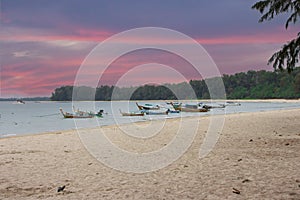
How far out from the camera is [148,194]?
14.5 ft

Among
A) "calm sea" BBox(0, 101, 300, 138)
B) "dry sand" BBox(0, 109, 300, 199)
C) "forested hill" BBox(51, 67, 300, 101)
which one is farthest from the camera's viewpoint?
"forested hill" BBox(51, 67, 300, 101)

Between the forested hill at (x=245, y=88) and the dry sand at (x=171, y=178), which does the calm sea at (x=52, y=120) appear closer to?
the dry sand at (x=171, y=178)

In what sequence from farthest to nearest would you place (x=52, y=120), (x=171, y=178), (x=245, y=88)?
(x=245, y=88), (x=52, y=120), (x=171, y=178)

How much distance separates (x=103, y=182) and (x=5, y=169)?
2624mm

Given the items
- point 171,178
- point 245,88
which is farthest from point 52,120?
point 245,88

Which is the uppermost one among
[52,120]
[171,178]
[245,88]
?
[245,88]

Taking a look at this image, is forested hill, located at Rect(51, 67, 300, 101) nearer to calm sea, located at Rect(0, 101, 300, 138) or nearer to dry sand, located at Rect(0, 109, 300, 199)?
calm sea, located at Rect(0, 101, 300, 138)

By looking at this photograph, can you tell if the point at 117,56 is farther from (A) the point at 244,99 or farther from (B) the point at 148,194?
(A) the point at 244,99

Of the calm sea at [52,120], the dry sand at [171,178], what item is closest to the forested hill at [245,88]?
the calm sea at [52,120]

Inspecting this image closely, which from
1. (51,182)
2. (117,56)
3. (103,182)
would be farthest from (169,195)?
(117,56)

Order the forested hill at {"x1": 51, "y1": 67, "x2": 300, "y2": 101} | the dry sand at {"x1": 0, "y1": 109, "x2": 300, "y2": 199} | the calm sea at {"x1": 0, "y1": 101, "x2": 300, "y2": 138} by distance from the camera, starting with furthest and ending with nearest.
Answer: the forested hill at {"x1": 51, "y1": 67, "x2": 300, "y2": 101} → the calm sea at {"x1": 0, "y1": 101, "x2": 300, "y2": 138} → the dry sand at {"x1": 0, "y1": 109, "x2": 300, "y2": 199}

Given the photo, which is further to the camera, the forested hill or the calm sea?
the forested hill

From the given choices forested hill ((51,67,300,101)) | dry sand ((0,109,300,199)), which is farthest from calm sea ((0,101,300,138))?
forested hill ((51,67,300,101))

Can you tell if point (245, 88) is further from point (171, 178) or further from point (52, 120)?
point (171, 178)
